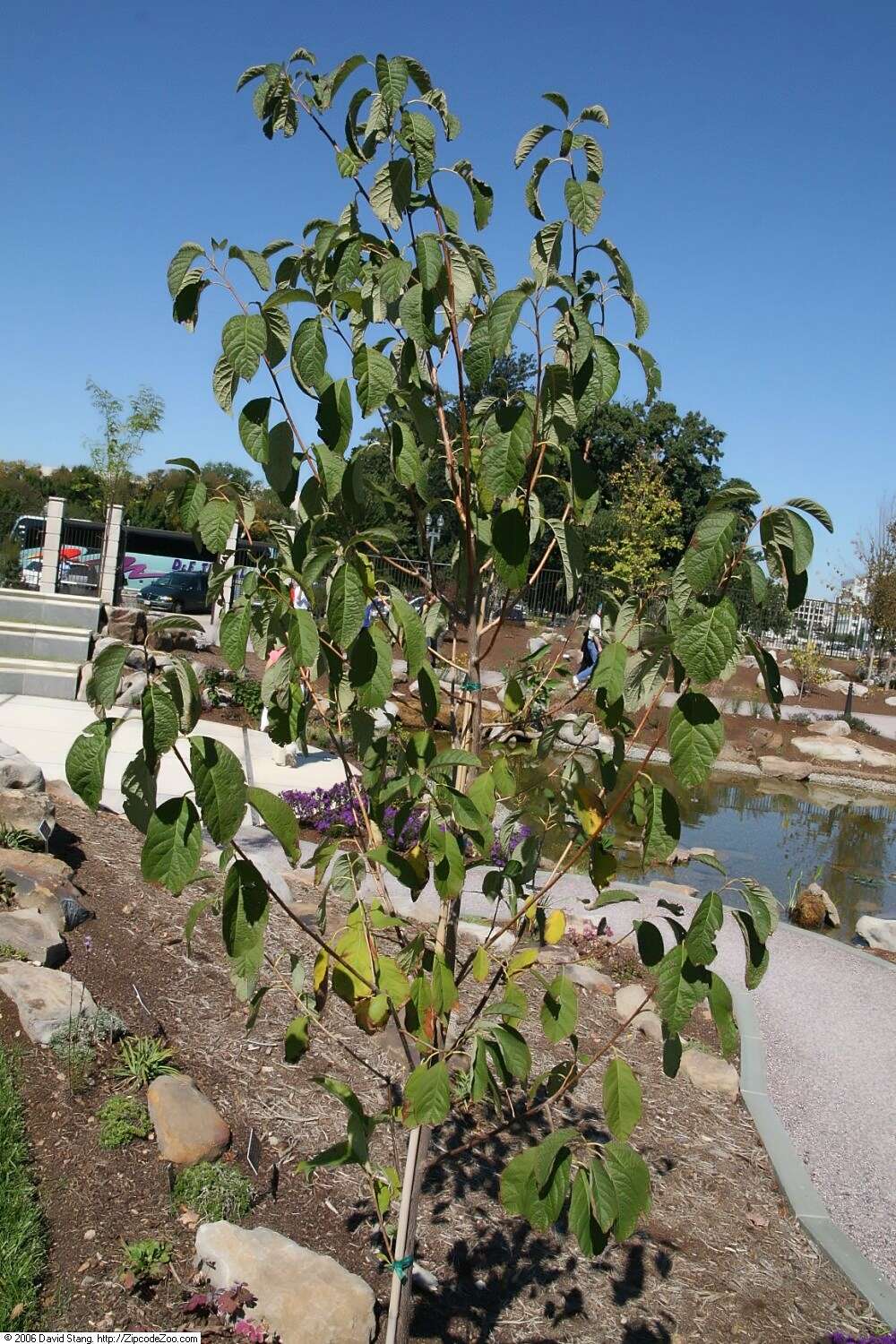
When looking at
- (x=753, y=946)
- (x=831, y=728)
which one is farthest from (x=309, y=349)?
(x=831, y=728)

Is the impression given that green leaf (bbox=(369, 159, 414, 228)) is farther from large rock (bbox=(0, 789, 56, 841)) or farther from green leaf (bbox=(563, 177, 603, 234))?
large rock (bbox=(0, 789, 56, 841))

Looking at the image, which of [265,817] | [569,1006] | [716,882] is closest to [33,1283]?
[569,1006]

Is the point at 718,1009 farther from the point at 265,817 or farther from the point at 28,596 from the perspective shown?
the point at 28,596

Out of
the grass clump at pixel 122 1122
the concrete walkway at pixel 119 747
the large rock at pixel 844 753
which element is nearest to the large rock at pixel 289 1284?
the grass clump at pixel 122 1122

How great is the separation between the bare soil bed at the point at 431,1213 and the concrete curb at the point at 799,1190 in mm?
55

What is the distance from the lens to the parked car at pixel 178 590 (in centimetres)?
2850

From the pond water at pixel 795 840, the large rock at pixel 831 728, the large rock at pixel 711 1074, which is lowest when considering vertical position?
the pond water at pixel 795 840

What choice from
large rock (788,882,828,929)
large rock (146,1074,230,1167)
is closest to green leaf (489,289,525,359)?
large rock (146,1074,230,1167)

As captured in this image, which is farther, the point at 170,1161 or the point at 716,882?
the point at 716,882

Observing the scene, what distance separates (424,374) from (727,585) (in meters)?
0.89

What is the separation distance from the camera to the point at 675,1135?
4305 millimetres

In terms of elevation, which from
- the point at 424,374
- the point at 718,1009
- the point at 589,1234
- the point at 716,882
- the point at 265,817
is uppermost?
the point at 424,374

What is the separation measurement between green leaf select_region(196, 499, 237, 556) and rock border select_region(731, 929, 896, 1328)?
331 cm

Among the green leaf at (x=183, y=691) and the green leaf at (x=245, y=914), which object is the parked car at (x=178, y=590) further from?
the green leaf at (x=183, y=691)
